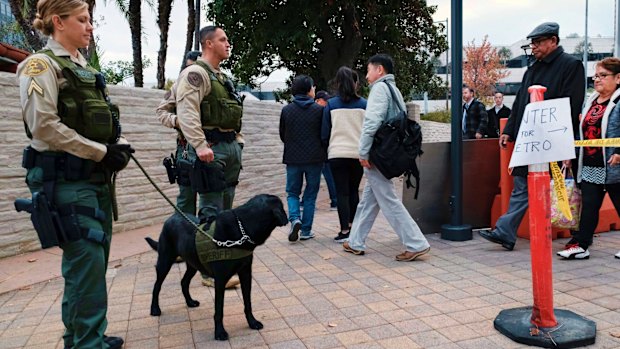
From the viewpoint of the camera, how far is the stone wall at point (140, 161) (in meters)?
5.62

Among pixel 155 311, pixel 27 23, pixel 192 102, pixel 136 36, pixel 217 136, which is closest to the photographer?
pixel 155 311

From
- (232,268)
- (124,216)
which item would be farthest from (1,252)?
(232,268)

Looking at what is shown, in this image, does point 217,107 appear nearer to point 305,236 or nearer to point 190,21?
point 305,236

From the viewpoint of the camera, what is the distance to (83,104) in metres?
2.84

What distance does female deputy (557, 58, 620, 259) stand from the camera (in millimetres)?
4773

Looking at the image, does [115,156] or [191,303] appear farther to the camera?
[191,303]

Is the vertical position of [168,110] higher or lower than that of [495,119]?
higher

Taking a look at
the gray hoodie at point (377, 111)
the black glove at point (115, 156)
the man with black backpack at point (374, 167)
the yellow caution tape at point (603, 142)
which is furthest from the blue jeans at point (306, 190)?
the black glove at point (115, 156)

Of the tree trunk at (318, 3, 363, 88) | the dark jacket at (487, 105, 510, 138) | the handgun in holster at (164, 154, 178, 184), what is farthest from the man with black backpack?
the tree trunk at (318, 3, 363, 88)

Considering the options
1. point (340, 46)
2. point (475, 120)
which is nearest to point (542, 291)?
point (475, 120)

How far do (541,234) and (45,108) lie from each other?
115 inches

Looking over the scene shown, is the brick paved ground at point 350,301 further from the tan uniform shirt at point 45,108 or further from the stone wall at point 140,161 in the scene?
the tan uniform shirt at point 45,108

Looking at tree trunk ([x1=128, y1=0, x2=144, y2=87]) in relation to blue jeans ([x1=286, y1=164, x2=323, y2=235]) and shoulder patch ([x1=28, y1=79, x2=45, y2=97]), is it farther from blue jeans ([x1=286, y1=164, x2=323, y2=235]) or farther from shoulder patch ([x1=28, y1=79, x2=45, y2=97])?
shoulder patch ([x1=28, y1=79, x2=45, y2=97])

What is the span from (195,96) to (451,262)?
2945 mm
